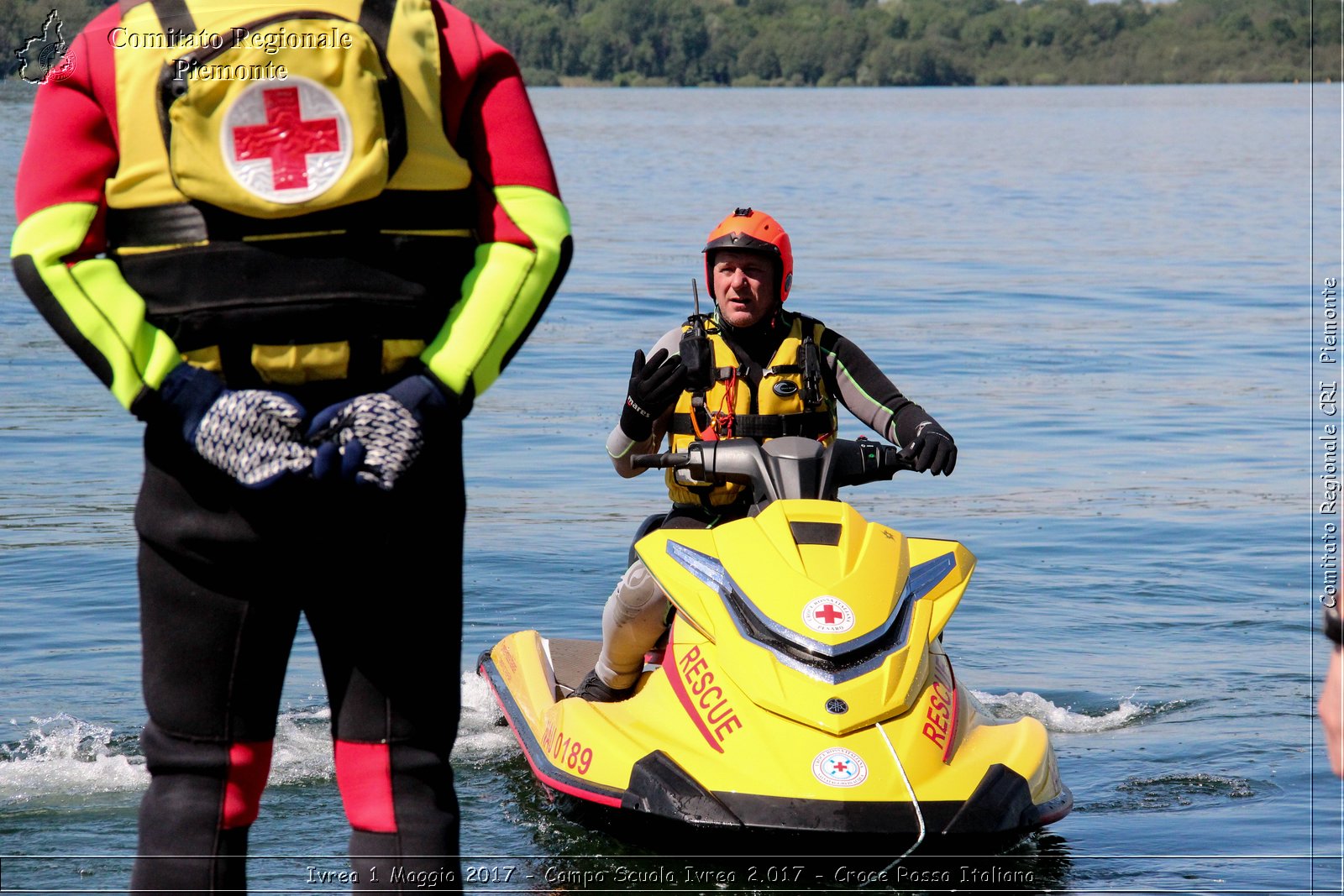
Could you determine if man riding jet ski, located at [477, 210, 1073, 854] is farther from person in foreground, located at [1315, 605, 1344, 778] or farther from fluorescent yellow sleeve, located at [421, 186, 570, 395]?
person in foreground, located at [1315, 605, 1344, 778]

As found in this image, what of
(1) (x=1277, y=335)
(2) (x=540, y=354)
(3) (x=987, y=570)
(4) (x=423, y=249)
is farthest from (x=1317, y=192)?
(4) (x=423, y=249)

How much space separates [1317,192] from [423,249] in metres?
30.1

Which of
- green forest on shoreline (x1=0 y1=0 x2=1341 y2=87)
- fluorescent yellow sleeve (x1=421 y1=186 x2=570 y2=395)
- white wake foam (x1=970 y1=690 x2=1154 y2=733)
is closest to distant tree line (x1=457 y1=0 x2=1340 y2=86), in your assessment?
green forest on shoreline (x1=0 y1=0 x2=1341 y2=87)

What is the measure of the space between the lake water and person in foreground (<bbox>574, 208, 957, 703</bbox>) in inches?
36.6

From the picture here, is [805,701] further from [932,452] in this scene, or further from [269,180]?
[269,180]

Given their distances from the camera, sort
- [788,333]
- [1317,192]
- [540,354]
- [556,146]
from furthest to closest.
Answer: [556,146] → [1317,192] → [540,354] → [788,333]

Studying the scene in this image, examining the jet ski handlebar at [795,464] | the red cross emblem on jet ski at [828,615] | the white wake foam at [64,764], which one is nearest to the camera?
the red cross emblem on jet ski at [828,615]

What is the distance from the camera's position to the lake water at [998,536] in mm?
4734

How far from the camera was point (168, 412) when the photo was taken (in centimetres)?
248

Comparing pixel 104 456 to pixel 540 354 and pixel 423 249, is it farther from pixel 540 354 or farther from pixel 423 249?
pixel 423 249

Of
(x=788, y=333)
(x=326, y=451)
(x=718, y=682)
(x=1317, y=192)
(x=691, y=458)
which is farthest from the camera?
(x=1317, y=192)

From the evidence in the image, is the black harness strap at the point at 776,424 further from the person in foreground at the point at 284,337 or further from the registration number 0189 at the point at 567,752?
the person in foreground at the point at 284,337

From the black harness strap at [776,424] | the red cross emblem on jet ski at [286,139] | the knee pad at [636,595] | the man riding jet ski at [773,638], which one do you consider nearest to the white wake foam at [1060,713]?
the black harness strap at [776,424]

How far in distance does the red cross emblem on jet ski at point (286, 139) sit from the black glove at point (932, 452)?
8.00 ft
